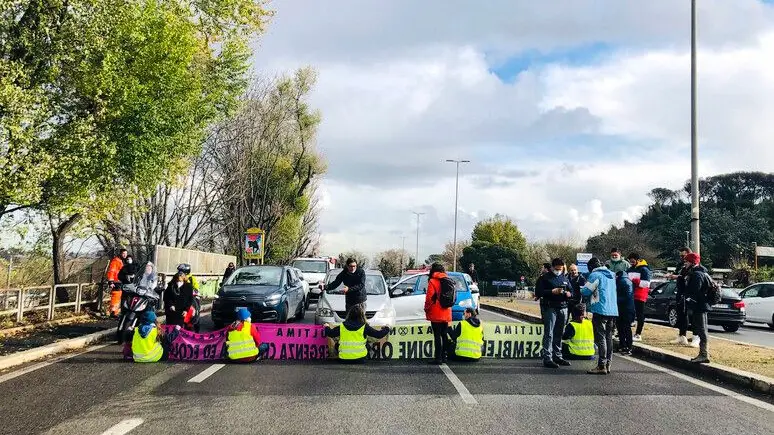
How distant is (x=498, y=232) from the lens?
8500 centimetres

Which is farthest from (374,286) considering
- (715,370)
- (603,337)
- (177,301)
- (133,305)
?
(715,370)

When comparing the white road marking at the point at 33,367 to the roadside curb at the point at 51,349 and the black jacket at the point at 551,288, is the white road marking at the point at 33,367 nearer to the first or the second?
the roadside curb at the point at 51,349

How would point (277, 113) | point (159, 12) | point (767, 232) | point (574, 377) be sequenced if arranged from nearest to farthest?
1. point (574, 377)
2. point (159, 12)
3. point (277, 113)
4. point (767, 232)

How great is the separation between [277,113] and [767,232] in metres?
47.7

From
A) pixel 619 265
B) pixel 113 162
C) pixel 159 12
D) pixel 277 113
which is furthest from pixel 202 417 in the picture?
pixel 277 113

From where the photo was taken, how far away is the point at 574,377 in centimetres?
924

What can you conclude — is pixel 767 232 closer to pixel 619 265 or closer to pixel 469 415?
pixel 619 265

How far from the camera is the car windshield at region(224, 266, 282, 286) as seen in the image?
16172mm

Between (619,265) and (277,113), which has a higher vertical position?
(277,113)

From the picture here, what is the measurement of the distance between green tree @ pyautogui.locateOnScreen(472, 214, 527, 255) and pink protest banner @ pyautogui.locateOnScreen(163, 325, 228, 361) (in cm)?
7209

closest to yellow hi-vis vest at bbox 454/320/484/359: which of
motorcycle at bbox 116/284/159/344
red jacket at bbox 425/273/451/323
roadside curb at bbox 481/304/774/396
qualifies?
red jacket at bbox 425/273/451/323

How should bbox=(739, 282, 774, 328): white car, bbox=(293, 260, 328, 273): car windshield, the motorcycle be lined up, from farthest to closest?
bbox=(293, 260, 328, 273): car windshield
bbox=(739, 282, 774, 328): white car
the motorcycle

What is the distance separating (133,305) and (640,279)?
9948mm

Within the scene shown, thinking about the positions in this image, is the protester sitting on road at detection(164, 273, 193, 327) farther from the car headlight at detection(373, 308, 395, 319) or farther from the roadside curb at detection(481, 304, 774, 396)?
the roadside curb at detection(481, 304, 774, 396)
